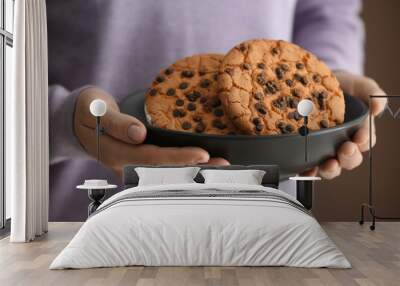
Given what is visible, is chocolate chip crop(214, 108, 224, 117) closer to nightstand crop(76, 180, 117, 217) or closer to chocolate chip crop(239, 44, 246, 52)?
chocolate chip crop(239, 44, 246, 52)

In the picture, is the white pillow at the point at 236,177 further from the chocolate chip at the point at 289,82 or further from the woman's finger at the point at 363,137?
the woman's finger at the point at 363,137

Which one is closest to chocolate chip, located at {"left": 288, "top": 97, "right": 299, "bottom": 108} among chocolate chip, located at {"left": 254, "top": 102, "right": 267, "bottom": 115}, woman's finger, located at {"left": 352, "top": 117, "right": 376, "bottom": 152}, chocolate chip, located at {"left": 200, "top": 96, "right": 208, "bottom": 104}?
chocolate chip, located at {"left": 254, "top": 102, "right": 267, "bottom": 115}

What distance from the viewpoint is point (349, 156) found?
669 centimetres

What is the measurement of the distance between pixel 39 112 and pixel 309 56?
2969 millimetres

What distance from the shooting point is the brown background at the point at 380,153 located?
689cm

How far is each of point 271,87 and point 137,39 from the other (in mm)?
1650

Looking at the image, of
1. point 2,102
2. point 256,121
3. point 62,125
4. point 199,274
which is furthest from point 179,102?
point 199,274

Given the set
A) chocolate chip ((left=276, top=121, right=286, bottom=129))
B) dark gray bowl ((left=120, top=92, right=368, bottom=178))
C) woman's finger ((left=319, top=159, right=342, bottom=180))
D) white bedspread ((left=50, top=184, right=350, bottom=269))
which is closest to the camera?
white bedspread ((left=50, top=184, right=350, bottom=269))

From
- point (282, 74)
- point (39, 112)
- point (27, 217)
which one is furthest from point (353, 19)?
point (27, 217)

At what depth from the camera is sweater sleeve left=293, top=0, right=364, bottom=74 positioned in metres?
6.86

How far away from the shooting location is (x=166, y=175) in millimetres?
5871

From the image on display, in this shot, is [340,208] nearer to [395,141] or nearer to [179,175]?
[395,141]

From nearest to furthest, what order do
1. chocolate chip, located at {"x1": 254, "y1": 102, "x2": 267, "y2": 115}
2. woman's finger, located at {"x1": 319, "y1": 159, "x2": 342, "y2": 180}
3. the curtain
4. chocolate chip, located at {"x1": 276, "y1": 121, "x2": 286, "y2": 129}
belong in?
the curtain
chocolate chip, located at {"x1": 254, "y1": 102, "x2": 267, "y2": 115}
chocolate chip, located at {"x1": 276, "y1": 121, "x2": 286, "y2": 129}
woman's finger, located at {"x1": 319, "y1": 159, "x2": 342, "y2": 180}

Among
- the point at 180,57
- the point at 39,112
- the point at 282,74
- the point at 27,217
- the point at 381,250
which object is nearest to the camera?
the point at 381,250
